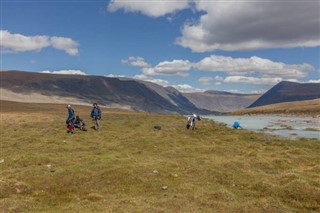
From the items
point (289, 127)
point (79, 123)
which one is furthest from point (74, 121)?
point (289, 127)

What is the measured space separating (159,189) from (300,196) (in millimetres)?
7761

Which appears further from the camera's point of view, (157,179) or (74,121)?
(74,121)

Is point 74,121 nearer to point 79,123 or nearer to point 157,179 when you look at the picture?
point 79,123

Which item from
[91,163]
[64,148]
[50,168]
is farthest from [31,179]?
[64,148]

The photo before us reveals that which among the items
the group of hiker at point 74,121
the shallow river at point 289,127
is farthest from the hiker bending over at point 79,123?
the shallow river at point 289,127

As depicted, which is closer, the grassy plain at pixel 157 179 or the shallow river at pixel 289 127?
the grassy plain at pixel 157 179

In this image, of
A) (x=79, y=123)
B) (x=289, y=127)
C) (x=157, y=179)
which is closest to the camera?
(x=157, y=179)

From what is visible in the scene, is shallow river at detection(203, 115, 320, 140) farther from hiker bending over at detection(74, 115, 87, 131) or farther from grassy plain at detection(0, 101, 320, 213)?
hiker bending over at detection(74, 115, 87, 131)

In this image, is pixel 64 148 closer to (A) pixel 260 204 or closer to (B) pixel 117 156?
(B) pixel 117 156

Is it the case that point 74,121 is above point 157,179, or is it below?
above

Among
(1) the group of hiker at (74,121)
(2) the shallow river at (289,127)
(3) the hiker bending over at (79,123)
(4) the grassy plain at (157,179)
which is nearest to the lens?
(4) the grassy plain at (157,179)

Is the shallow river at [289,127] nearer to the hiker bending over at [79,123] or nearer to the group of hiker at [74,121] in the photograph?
the group of hiker at [74,121]

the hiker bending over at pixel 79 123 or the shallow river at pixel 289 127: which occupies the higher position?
the hiker bending over at pixel 79 123

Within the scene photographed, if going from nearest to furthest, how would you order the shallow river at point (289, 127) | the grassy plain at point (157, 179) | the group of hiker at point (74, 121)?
1. the grassy plain at point (157, 179)
2. the group of hiker at point (74, 121)
3. the shallow river at point (289, 127)
